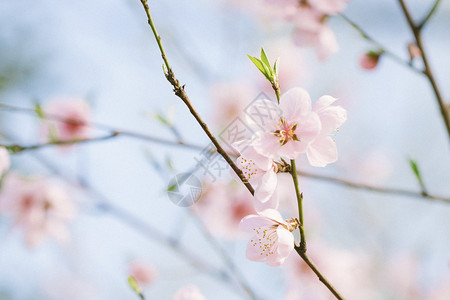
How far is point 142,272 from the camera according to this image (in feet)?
7.74

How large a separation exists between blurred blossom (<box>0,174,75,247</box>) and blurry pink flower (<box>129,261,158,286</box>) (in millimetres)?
430

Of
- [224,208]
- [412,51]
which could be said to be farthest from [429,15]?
[224,208]

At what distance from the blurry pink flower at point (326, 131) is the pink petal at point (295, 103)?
0.02m

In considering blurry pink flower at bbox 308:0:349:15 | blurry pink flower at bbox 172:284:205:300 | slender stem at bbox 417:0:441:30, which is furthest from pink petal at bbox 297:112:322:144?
blurry pink flower at bbox 308:0:349:15

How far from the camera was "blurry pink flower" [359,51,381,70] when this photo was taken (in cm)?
168

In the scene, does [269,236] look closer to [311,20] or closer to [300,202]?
[300,202]

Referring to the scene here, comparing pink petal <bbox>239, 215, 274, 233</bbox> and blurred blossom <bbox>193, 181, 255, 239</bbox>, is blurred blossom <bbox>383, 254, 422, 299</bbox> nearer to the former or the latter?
blurred blossom <bbox>193, 181, 255, 239</bbox>

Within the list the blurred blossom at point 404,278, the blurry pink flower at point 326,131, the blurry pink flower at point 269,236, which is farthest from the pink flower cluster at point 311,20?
the blurred blossom at point 404,278

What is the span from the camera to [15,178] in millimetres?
2275

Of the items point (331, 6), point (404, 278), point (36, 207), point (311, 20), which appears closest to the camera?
point (331, 6)

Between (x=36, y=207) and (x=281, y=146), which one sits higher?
(x=36, y=207)

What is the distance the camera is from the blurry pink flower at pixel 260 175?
843mm

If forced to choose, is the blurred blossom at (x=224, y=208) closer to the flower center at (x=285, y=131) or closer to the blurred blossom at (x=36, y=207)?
the blurred blossom at (x=36, y=207)

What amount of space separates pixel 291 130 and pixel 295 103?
62 mm
